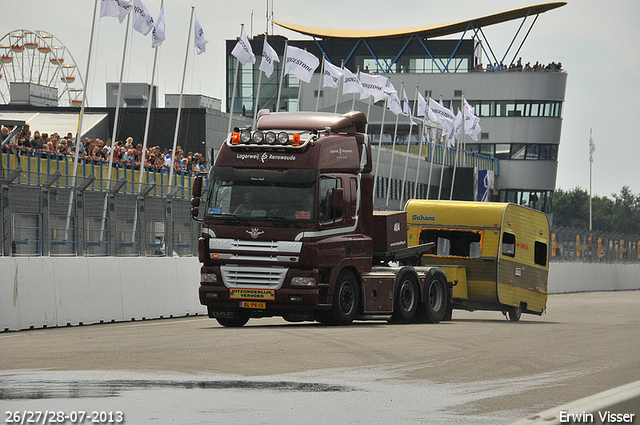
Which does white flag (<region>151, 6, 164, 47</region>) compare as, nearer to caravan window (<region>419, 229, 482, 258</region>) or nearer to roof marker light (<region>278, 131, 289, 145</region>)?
caravan window (<region>419, 229, 482, 258</region>)

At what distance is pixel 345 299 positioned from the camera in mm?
19891

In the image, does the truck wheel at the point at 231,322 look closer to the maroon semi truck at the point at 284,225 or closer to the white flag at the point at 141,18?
the maroon semi truck at the point at 284,225

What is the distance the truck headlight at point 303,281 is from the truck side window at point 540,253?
802 centimetres

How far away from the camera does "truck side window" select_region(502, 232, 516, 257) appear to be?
78.2 feet

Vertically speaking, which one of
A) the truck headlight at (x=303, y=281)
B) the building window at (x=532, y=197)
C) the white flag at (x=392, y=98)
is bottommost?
the truck headlight at (x=303, y=281)

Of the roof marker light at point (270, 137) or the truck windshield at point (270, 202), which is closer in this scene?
the truck windshield at point (270, 202)

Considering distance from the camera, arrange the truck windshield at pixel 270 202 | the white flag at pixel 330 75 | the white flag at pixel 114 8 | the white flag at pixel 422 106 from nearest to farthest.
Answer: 1. the truck windshield at pixel 270 202
2. the white flag at pixel 114 8
3. the white flag at pixel 330 75
4. the white flag at pixel 422 106

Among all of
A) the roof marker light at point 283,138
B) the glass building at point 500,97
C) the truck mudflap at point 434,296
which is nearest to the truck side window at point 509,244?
the truck mudflap at point 434,296

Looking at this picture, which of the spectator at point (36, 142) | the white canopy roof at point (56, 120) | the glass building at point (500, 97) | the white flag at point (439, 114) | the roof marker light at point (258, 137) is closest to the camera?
the roof marker light at point (258, 137)

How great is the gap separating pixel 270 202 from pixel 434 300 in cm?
503

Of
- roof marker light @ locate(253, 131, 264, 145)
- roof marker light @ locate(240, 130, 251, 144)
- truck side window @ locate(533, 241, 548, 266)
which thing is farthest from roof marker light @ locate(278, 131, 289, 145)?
truck side window @ locate(533, 241, 548, 266)

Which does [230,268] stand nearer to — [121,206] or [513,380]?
[121,206]

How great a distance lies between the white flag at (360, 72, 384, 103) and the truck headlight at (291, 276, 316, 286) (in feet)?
103

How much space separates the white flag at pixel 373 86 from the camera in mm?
49594
